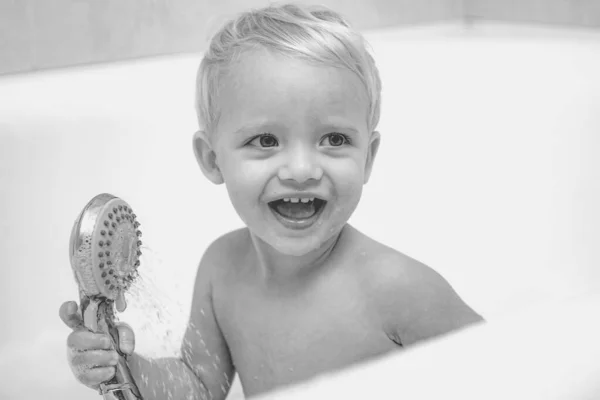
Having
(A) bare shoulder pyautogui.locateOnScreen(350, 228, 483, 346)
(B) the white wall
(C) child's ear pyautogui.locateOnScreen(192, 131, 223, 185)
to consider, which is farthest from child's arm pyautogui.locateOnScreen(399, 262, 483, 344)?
(B) the white wall

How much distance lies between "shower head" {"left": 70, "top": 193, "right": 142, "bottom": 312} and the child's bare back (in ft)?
0.66

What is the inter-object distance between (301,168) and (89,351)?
0.24m

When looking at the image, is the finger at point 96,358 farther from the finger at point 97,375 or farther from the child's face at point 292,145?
the child's face at point 292,145

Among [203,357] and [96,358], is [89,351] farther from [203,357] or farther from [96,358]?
[203,357]

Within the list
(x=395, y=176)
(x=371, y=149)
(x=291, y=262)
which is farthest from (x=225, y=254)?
(x=395, y=176)

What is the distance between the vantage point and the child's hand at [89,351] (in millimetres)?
706

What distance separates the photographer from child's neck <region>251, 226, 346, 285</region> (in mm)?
860

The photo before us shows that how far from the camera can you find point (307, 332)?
2.81ft

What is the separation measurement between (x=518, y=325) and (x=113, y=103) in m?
0.92

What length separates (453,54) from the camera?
1451 millimetres

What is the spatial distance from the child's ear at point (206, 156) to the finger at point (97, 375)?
22 cm

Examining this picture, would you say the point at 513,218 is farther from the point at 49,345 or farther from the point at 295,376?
the point at 49,345

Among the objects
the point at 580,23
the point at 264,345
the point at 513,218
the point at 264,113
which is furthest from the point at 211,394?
the point at 580,23

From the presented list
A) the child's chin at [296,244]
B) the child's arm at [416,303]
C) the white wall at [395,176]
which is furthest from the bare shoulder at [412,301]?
the white wall at [395,176]
